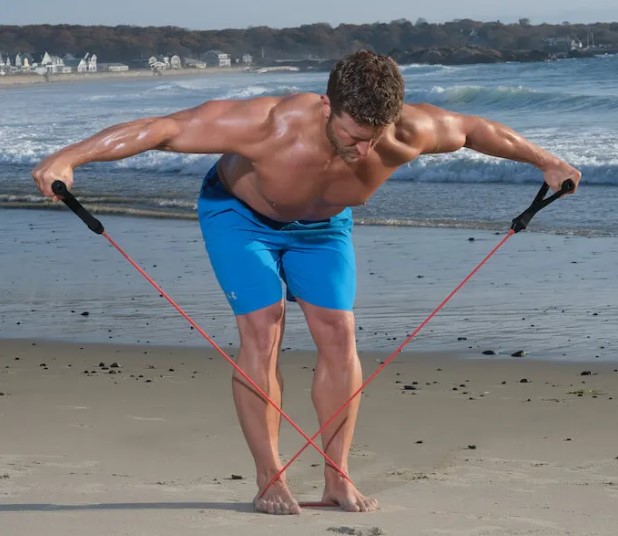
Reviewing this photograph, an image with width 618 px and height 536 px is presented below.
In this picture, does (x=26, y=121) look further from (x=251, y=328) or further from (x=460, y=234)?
(x=251, y=328)

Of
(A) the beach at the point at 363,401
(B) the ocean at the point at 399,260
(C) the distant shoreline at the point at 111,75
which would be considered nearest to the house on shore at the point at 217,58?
(C) the distant shoreline at the point at 111,75

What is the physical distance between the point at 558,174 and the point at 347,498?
1.32 meters

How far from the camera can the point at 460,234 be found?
40.3ft

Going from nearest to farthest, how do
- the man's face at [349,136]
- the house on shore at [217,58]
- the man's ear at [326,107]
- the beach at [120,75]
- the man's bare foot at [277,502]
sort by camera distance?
the man's face at [349,136], the man's ear at [326,107], the man's bare foot at [277,502], the beach at [120,75], the house on shore at [217,58]

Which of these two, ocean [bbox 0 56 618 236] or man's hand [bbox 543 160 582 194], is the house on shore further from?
man's hand [bbox 543 160 582 194]

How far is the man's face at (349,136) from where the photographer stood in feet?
13.0

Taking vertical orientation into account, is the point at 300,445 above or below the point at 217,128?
below

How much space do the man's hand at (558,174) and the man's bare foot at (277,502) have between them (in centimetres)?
138

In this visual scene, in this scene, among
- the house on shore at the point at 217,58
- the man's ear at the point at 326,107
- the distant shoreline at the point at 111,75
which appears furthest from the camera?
the house on shore at the point at 217,58

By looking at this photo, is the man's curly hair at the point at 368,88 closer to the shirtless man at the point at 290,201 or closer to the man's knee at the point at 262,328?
the shirtless man at the point at 290,201

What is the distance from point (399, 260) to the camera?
10.8 m

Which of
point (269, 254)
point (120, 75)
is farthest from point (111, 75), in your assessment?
point (269, 254)

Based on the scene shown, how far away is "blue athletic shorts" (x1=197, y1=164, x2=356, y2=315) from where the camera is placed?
14.6 ft

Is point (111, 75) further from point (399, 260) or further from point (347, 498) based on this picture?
point (347, 498)
